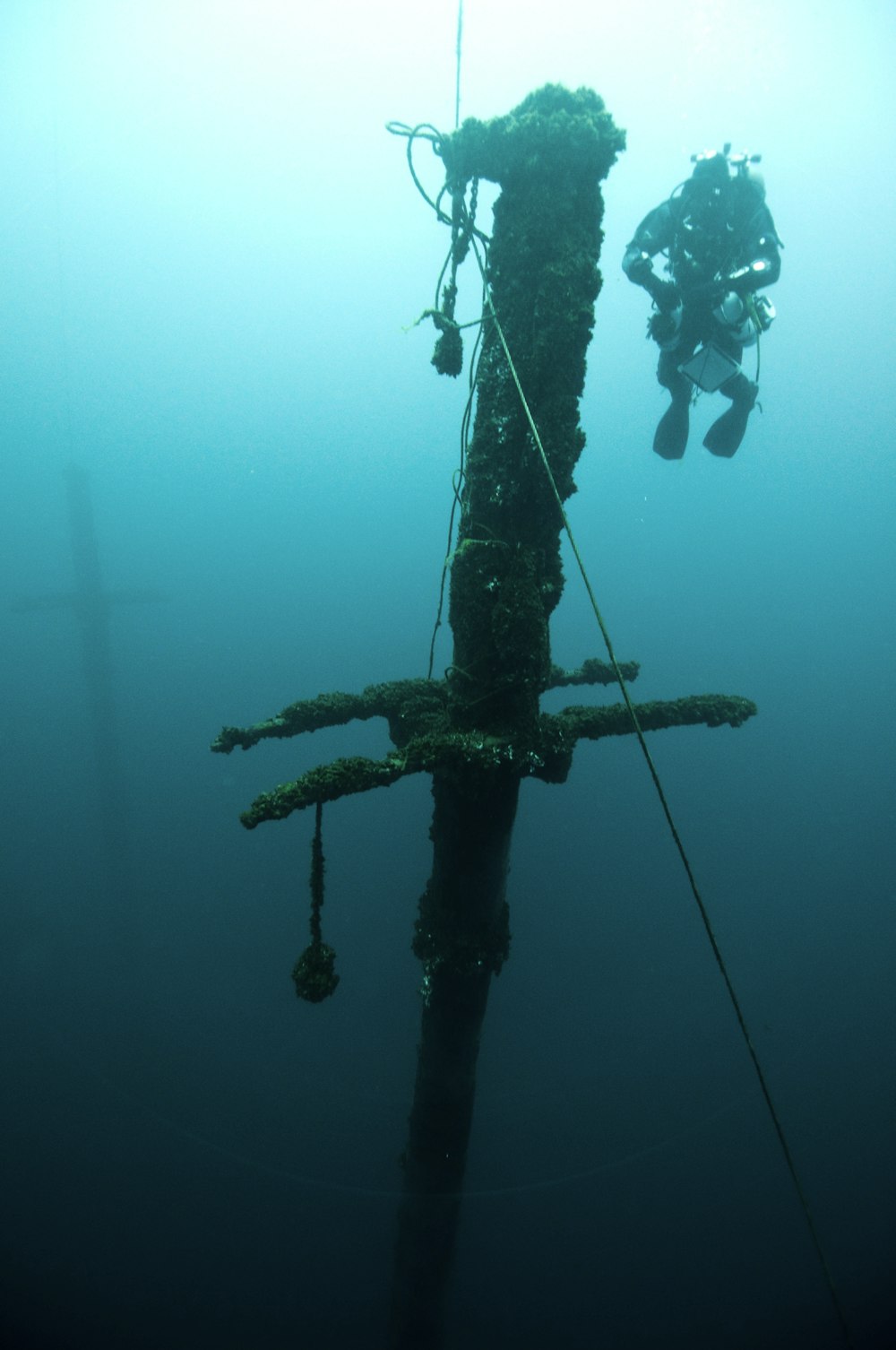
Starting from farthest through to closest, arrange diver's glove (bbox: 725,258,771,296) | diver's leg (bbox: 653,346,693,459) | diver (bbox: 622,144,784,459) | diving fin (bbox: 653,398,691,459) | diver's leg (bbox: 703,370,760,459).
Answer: diving fin (bbox: 653,398,691,459)
diver's leg (bbox: 653,346,693,459)
diver's leg (bbox: 703,370,760,459)
diver (bbox: 622,144,784,459)
diver's glove (bbox: 725,258,771,296)

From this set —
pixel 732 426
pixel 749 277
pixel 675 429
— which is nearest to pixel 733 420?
pixel 732 426

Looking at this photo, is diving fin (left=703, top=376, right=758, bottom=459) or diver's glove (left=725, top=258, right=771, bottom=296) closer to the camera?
diver's glove (left=725, top=258, right=771, bottom=296)

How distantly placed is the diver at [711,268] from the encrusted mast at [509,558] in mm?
1878

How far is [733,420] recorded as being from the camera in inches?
196

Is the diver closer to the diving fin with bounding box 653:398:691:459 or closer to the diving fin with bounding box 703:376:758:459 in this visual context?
the diving fin with bounding box 703:376:758:459

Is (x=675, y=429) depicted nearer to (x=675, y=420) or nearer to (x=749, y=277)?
(x=675, y=420)

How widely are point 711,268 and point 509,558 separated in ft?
10.7

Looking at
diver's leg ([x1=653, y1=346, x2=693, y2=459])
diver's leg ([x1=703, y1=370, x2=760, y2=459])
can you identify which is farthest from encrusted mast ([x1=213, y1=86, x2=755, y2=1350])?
diver's leg ([x1=703, y1=370, x2=760, y2=459])

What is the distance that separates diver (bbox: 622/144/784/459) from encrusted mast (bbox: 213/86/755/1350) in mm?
1878

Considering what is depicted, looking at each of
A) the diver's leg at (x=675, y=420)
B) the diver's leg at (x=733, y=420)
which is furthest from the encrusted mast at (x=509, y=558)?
the diver's leg at (x=733, y=420)

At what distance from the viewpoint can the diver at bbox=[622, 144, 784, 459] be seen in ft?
14.6

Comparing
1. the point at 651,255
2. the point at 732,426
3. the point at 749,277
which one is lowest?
the point at 732,426

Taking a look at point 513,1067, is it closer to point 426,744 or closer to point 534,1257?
point 534,1257

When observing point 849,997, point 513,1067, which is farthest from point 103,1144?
point 849,997
